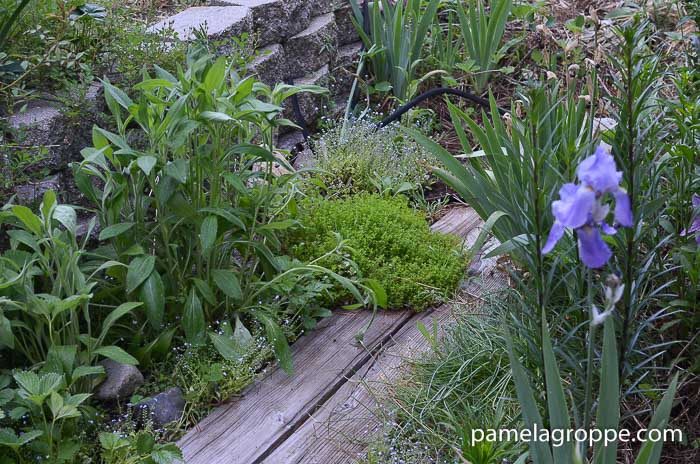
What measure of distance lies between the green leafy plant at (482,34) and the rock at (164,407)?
8.58 feet

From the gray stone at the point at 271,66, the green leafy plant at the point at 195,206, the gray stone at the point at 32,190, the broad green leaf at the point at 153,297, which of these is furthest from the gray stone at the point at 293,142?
the broad green leaf at the point at 153,297

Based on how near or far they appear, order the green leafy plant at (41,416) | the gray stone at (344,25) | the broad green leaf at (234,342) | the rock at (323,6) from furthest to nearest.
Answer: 1. the gray stone at (344,25)
2. the rock at (323,6)
3. the broad green leaf at (234,342)
4. the green leafy plant at (41,416)

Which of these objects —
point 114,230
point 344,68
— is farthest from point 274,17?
point 114,230

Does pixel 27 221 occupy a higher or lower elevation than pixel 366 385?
higher

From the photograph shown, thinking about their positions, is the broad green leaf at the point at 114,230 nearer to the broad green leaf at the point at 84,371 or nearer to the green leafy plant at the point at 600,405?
the broad green leaf at the point at 84,371

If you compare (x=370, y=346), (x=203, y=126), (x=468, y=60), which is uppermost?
(x=203, y=126)

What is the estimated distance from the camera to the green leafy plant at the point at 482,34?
4.30 metres

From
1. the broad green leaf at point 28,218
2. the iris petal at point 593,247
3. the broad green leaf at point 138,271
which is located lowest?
the broad green leaf at point 138,271

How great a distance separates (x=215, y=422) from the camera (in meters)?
2.42

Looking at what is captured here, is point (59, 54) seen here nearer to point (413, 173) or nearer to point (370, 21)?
point (413, 173)

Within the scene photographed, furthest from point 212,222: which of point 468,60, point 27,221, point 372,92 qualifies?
point 468,60

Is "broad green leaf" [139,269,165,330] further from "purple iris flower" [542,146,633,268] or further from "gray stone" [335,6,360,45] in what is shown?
"gray stone" [335,6,360,45]

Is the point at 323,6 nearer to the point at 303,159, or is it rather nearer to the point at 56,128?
the point at 303,159

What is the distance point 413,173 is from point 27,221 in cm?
206
